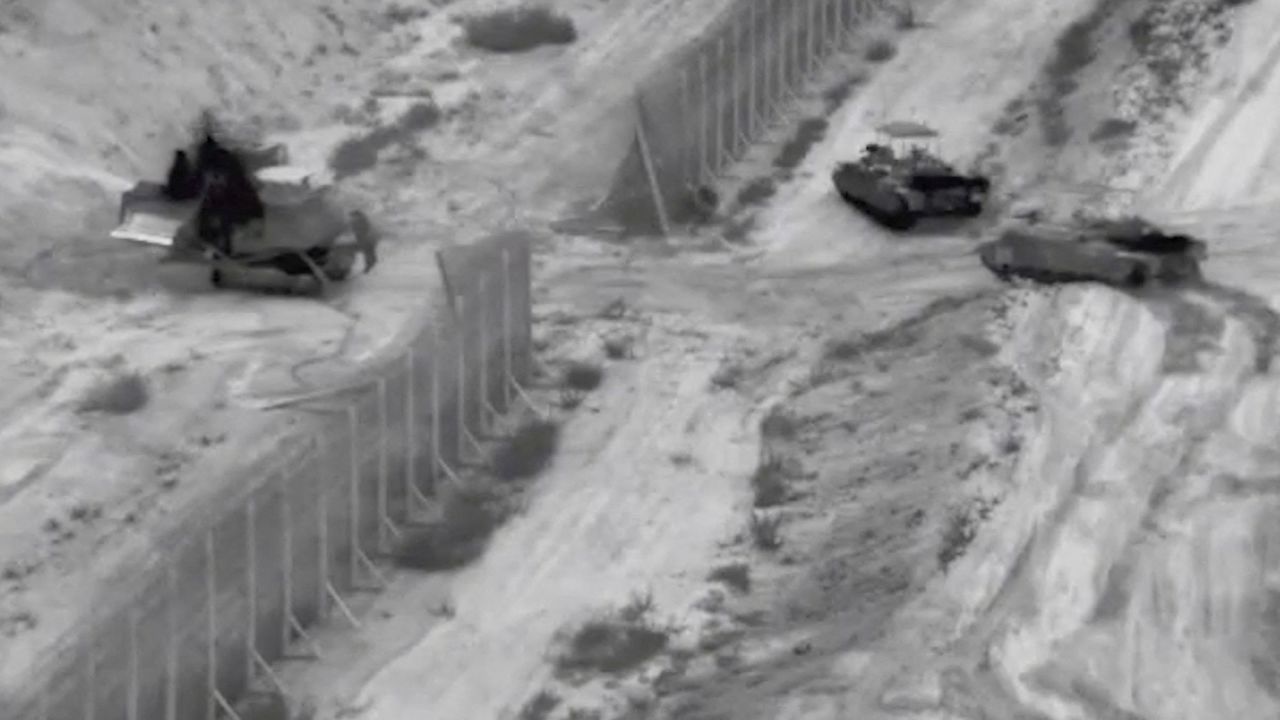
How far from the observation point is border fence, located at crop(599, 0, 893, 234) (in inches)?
1981

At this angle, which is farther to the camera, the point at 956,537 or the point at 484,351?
the point at 484,351

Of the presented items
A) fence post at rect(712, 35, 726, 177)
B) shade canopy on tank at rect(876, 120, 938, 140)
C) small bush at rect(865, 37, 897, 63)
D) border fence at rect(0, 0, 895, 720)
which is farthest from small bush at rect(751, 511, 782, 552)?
small bush at rect(865, 37, 897, 63)

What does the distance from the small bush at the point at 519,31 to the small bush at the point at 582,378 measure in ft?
56.7

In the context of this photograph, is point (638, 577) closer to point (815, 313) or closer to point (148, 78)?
point (815, 313)

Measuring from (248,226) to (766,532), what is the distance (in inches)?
480

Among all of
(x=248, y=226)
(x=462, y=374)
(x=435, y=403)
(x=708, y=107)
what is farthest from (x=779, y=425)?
(x=708, y=107)

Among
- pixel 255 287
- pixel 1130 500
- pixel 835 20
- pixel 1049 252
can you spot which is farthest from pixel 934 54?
pixel 1130 500

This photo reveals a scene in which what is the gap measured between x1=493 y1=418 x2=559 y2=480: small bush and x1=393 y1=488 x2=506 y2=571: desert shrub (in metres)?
0.89

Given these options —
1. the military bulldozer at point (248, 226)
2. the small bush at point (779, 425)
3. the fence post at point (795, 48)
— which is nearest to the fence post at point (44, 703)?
the small bush at point (779, 425)

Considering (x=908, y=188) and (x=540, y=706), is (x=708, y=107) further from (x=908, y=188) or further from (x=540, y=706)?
(x=540, y=706)

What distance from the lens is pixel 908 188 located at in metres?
49.2

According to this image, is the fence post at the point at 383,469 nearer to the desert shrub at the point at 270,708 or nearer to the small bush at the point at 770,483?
the desert shrub at the point at 270,708

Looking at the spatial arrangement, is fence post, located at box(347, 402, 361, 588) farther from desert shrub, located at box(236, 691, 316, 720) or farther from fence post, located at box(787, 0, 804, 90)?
fence post, located at box(787, 0, 804, 90)

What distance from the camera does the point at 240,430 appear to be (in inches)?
1555
